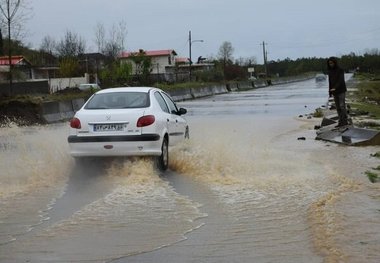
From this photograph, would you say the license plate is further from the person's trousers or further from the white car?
the person's trousers


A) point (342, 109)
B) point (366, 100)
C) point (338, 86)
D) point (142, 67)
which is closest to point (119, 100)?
point (338, 86)

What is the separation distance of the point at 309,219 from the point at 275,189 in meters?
1.80

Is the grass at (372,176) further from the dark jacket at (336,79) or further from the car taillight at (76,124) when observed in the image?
the dark jacket at (336,79)

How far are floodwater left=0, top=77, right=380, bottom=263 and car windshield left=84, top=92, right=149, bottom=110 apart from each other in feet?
3.24

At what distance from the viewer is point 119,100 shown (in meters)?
10.3

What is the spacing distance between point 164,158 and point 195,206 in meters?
2.76

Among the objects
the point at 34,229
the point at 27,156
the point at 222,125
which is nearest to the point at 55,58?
the point at 222,125

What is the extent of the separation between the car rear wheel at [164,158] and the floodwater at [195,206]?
0.17 meters

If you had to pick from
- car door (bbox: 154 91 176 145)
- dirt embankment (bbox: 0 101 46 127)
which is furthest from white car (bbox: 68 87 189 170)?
dirt embankment (bbox: 0 101 46 127)

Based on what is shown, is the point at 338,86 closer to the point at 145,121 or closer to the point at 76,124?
the point at 145,121

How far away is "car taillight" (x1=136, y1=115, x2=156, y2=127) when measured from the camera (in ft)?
31.7

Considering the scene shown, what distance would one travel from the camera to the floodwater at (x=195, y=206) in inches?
219

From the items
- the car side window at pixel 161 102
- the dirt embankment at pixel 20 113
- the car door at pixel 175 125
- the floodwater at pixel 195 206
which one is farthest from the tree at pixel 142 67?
the car side window at pixel 161 102

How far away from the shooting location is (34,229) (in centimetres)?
642
